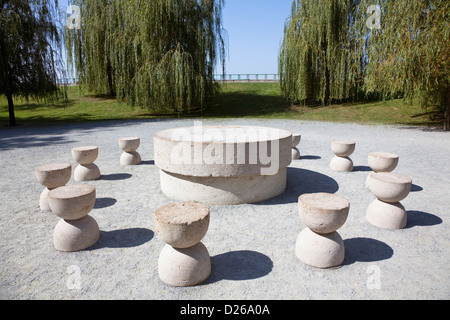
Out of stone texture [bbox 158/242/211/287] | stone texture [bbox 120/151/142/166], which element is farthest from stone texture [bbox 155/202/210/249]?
stone texture [bbox 120/151/142/166]

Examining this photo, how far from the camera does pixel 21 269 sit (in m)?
3.22

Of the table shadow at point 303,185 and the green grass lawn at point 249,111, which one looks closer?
the table shadow at point 303,185

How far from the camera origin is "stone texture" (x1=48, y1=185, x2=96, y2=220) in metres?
3.43

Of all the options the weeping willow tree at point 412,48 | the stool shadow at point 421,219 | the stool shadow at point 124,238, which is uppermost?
the weeping willow tree at point 412,48

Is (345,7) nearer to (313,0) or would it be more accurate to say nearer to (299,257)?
(313,0)

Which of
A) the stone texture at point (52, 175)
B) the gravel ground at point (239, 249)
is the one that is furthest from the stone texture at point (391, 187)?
the stone texture at point (52, 175)

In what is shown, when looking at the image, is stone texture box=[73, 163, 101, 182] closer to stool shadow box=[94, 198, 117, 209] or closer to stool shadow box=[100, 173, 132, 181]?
stool shadow box=[100, 173, 132, 181]

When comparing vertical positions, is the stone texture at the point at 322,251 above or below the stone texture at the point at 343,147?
below

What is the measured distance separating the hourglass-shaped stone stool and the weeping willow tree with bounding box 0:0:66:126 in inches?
547

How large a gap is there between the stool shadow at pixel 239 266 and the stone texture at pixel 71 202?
163cm

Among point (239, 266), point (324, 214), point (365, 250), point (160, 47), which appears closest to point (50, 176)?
point (239, 266)

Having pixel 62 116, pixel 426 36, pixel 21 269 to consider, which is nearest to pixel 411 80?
pixel 426 36

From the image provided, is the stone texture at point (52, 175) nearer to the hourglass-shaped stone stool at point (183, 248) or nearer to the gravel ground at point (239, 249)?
the gravel ground at point (239, 249)

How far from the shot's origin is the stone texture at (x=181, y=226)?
9.16 feet
